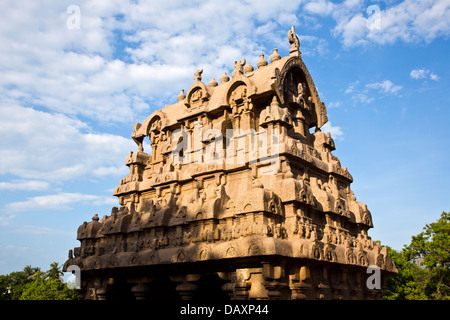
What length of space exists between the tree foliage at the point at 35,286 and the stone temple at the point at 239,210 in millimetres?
23310

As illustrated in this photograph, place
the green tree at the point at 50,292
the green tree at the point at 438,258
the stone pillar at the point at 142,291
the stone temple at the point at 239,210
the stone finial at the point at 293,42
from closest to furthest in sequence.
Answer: the stone temple at the point at 239,210, the stone pillar at the point at 142,291, the stone finial at the point at 293,42, the green tree at the point at 438,258, the green tree at the point at 50,292

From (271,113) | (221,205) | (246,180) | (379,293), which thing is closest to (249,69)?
(271,113)

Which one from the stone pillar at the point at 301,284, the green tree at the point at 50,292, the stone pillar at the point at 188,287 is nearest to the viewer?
the stone pillar at the point at 301,284

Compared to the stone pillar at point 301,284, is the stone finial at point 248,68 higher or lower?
higher

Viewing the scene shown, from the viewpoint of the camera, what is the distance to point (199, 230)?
591 inches

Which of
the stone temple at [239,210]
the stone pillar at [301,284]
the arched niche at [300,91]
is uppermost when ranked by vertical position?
the arched niche at [300,91]

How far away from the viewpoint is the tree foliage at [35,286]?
40.4 metres

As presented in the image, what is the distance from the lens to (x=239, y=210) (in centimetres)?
1366

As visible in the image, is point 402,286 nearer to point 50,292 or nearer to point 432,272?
point 432,272

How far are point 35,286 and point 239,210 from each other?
39.0 metres

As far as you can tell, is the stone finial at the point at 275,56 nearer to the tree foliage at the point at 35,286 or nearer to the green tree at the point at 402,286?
the green tree at the point at 402,286

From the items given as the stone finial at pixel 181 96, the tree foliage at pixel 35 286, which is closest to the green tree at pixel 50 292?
the tree foliage at pixel 35 286

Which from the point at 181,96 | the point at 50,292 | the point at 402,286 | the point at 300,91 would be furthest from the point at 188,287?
the point at 50,292

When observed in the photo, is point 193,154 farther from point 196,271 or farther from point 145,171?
point 196,271
